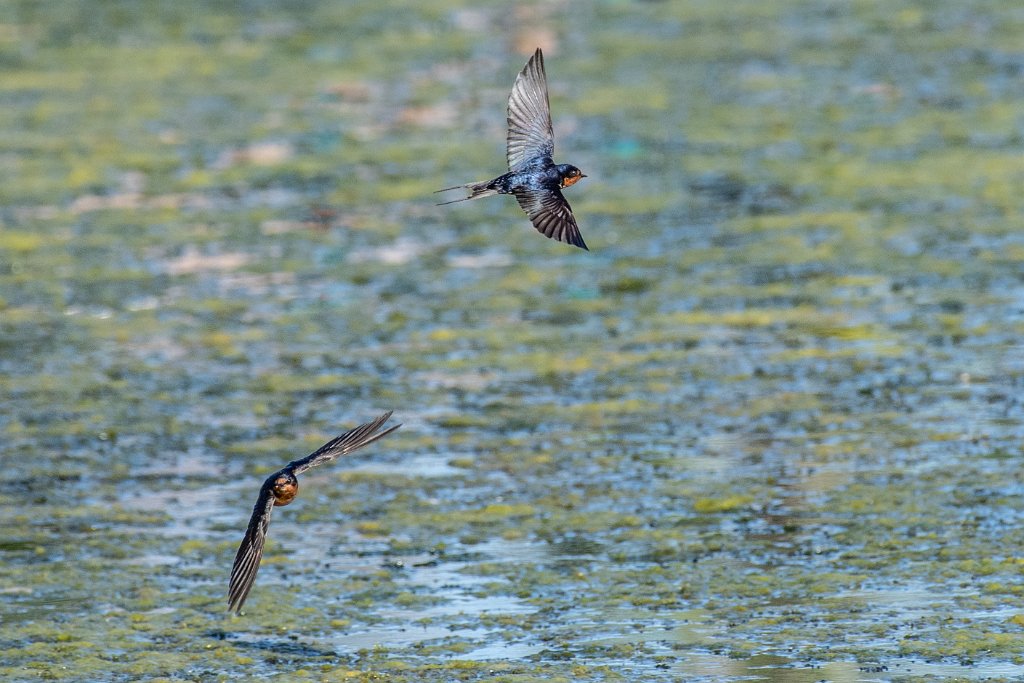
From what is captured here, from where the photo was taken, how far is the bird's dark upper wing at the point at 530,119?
576 cm

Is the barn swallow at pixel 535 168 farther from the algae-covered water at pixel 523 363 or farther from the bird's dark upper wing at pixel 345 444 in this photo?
the algae-covered water at pixel 523 363

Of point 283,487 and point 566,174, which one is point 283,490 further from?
point 566,174

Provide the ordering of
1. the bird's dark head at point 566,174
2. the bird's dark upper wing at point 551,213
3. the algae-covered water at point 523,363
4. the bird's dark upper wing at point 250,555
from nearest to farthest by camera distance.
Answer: the bird's dark upper wing at point 250,555
the bird's dark upper wing at point 551,213
the bird's dark head at point 566,174
the algae-covered water at point 523,363

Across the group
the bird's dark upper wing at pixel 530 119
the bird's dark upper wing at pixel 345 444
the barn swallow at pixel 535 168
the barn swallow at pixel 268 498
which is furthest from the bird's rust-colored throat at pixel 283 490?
the bird's dark upper wing at pixel 530 119

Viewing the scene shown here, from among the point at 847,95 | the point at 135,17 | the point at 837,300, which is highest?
the point at 135,17

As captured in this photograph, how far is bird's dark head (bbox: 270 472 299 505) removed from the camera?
546cm

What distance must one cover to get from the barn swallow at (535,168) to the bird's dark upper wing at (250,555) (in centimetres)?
110

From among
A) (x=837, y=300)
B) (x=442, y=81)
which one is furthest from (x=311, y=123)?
(x=837, y=300)

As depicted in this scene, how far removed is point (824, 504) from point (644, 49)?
31.2ft

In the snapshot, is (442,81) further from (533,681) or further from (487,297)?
(533,681)

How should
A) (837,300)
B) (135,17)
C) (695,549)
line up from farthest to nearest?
(135,17) → (837,300) → (695,549)

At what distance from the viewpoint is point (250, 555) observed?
5207 millimetres

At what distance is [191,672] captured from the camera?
6199mm

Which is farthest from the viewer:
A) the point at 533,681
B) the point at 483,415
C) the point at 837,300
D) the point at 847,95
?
the point at 847,95
